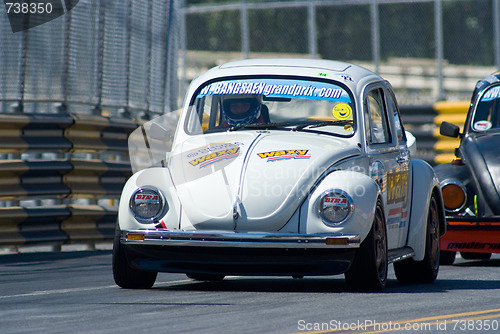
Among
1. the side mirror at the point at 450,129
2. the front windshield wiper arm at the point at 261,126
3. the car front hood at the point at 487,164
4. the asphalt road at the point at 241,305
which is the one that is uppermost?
the side mirror at the point at 450,129

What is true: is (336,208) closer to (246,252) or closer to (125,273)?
(246,252)

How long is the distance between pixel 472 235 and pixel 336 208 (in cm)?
338

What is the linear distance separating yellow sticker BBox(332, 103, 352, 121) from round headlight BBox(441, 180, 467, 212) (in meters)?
2.42

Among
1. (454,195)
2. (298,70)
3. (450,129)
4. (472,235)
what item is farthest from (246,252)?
(450,129)

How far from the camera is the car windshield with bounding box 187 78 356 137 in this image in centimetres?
822

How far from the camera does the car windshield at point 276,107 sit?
8.22 meters

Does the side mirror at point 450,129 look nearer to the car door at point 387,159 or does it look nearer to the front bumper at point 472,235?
the front bumper at point 472,235

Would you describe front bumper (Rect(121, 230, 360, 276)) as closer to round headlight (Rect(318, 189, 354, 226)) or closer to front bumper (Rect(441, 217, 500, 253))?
round headlight (Rect(318, 189, 354, 226))

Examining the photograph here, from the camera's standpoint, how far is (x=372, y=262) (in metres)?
7.24

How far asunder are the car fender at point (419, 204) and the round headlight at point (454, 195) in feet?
4.47

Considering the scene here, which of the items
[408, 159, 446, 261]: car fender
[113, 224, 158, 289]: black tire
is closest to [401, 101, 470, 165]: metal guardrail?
[408, 159, 446, 261]: car fender

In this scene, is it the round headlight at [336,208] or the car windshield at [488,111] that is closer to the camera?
the round headlight at [336,208]

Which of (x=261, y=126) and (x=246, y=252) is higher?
(x=261, y=126)

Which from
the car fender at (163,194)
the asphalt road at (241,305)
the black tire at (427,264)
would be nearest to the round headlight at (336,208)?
the asphalt road at (241,305)
